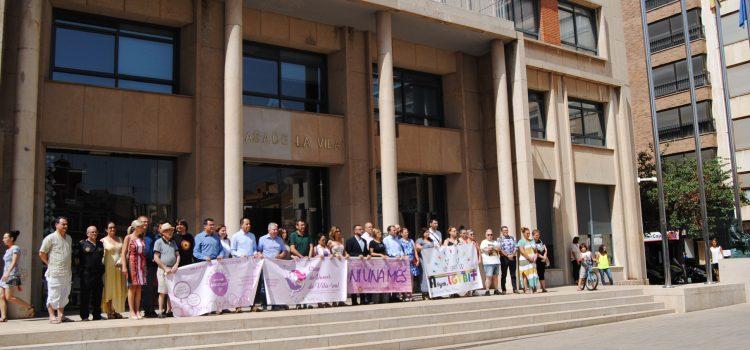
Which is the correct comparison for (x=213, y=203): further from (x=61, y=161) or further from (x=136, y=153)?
(x=61, y=161)

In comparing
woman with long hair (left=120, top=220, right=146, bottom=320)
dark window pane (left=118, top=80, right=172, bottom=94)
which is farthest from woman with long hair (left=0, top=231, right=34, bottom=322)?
dark window pane (left=118, top=80, right=172, bottom=94)

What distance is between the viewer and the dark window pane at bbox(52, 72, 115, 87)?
16062 millimetres

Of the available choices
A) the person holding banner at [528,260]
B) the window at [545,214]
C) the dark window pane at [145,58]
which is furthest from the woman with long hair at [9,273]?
the window at [545,214]

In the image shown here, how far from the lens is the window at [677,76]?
4334 centimetres

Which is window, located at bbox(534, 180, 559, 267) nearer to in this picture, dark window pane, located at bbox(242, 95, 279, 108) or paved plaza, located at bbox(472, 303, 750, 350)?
paved plaza, located at bbox(472, 303, 750, 350)

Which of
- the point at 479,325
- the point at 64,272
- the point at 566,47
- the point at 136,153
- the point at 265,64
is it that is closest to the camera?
the point at 64,272

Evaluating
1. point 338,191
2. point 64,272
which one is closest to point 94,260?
point 64,272

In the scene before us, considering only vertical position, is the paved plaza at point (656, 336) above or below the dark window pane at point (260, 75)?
below

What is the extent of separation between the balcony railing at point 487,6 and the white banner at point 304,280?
10502 millimetres

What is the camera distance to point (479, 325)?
13.6 meters

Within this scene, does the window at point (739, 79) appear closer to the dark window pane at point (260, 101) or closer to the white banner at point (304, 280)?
the dark window pane at point (260, 101)

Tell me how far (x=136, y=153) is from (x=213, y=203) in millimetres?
2274

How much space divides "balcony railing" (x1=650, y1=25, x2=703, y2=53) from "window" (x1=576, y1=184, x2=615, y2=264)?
2166cm

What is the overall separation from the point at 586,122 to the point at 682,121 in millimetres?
20893
